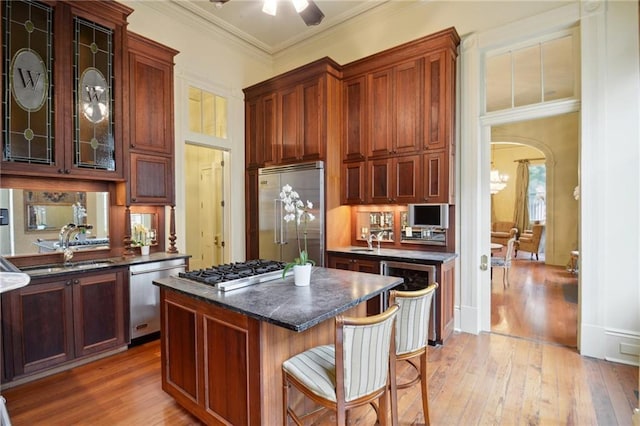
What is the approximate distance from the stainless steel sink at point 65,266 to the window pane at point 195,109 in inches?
83.4

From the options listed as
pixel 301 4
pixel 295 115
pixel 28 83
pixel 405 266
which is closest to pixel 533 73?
pixel 405 266

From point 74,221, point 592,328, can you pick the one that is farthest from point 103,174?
point 592,328

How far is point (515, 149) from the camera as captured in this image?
33.4ft

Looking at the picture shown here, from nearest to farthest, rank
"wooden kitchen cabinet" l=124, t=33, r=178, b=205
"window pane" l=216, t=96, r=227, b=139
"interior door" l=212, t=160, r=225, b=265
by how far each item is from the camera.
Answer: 1. "wooden kitchen cabinet" l=124, t=33, r=178, b=205
2. "window pane" l=216, t=96, r=227, b=139
3. "interior door" l=212, t=160, r=225, b=265

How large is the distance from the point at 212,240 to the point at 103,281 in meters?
2.61

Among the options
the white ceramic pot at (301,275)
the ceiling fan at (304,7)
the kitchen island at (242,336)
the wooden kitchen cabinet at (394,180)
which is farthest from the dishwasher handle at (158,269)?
the ceiling fan at (304,7)

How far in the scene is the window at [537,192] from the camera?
9891 mm

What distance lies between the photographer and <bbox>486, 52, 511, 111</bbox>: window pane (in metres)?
3.69

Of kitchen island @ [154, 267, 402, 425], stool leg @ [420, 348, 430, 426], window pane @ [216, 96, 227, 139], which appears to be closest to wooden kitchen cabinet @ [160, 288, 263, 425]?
kitchen island @ [154, 267, 402, 425]

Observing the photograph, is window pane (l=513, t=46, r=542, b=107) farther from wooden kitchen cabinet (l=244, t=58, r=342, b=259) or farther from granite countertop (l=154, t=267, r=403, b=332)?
granite countertop (l=154, t=267, r=403, b=332)

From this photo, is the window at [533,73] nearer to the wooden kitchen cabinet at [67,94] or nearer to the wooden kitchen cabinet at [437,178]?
the wooden kitchen cabinet at [437,178]

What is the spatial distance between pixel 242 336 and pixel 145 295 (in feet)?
7.11

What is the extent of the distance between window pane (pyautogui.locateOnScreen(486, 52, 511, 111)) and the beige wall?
14.2 ft

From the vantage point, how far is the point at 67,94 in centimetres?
295
